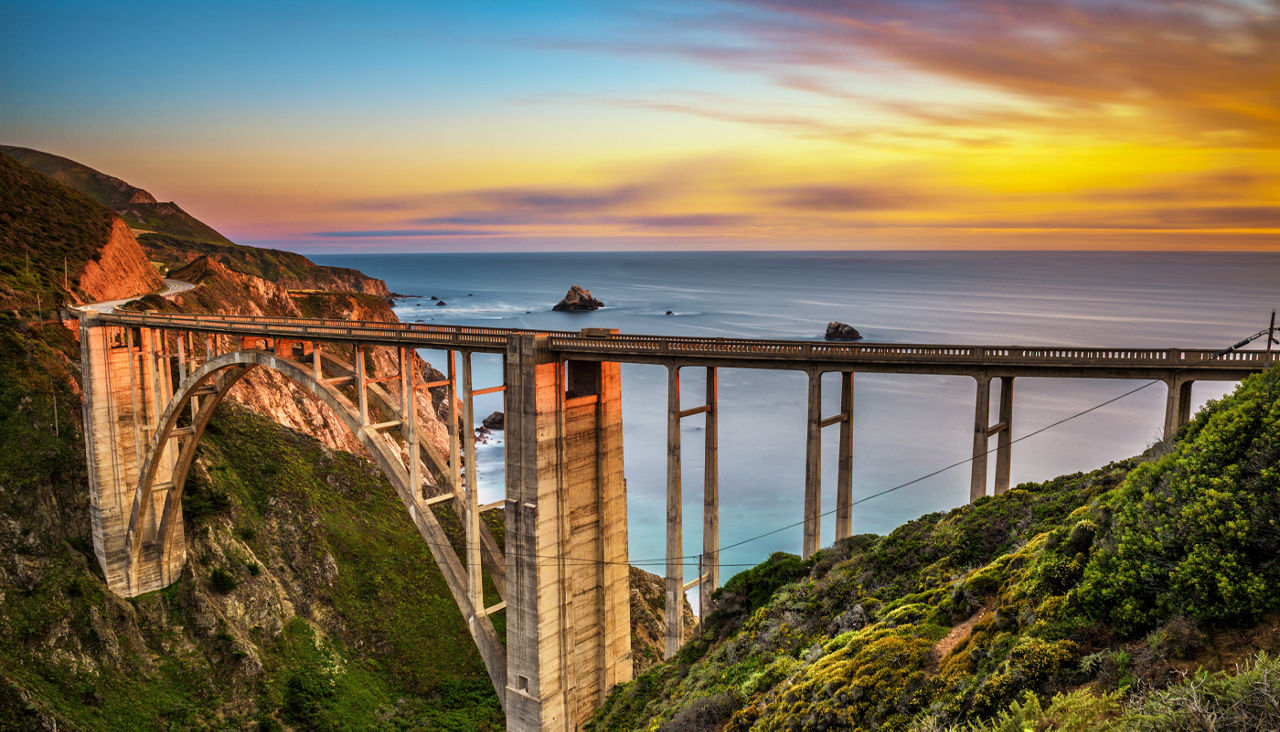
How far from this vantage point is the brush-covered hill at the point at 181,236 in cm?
10325

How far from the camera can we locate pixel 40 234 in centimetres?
5181

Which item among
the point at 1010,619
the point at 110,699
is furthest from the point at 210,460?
the point at 1010,619

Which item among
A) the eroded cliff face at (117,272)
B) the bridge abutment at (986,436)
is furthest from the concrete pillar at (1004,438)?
the eroded cliff face at (117,272)

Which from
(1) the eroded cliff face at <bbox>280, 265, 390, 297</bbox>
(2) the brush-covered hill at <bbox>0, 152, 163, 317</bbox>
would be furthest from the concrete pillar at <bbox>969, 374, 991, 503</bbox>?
(1) the eroded cliff face at <bbox>280, 265, 390, 297</bbox>

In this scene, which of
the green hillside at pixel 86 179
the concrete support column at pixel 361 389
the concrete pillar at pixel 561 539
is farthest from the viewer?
the green hillside at pixel 86 179

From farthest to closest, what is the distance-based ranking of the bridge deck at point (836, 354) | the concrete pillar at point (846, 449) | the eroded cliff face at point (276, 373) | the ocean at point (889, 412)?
the ocean at point (889, 412) < the eroded cliff face at point (276, 373) < the concrete pillar at point (846, 449) < the bridge deck at point (836, 354)

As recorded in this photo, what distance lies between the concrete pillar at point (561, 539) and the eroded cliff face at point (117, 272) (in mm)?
40593

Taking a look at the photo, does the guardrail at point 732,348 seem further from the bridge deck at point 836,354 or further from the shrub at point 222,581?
the shrub at point 222,581

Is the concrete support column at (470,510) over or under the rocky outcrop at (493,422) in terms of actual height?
over

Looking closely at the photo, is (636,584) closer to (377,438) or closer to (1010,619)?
(377,438)

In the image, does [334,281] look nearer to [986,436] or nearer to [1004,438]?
[1004,438]

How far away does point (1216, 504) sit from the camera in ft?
31.1

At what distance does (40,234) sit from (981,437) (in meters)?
62.5

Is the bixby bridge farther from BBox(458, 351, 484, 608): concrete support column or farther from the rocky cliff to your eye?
the rocky cliff
